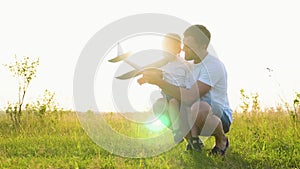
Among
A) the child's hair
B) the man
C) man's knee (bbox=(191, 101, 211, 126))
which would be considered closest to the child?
the child's hair

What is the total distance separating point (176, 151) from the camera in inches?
218

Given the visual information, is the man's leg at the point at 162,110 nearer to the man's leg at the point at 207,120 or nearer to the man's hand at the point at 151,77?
the man's leg at the point at 207,120

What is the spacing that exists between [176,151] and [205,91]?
3.52 feet

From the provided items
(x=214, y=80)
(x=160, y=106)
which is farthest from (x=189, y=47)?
(x=160, y=106)

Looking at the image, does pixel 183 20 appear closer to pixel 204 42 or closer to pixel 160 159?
Result: pixel 204 42

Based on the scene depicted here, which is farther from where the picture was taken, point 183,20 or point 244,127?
point 244,127

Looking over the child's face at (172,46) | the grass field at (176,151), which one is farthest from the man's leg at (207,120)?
the child's face at (172,46)

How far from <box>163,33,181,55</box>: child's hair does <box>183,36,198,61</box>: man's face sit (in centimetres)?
22

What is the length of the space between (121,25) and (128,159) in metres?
1.49

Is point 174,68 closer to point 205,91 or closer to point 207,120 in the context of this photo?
point 205,91

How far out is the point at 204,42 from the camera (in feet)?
16.1

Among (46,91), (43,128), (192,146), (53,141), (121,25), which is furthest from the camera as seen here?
(46,91)

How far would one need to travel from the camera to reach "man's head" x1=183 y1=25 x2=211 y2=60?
4836 millimetres

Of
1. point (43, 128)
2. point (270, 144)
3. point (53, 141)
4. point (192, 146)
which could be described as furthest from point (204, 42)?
point (43, 128)
